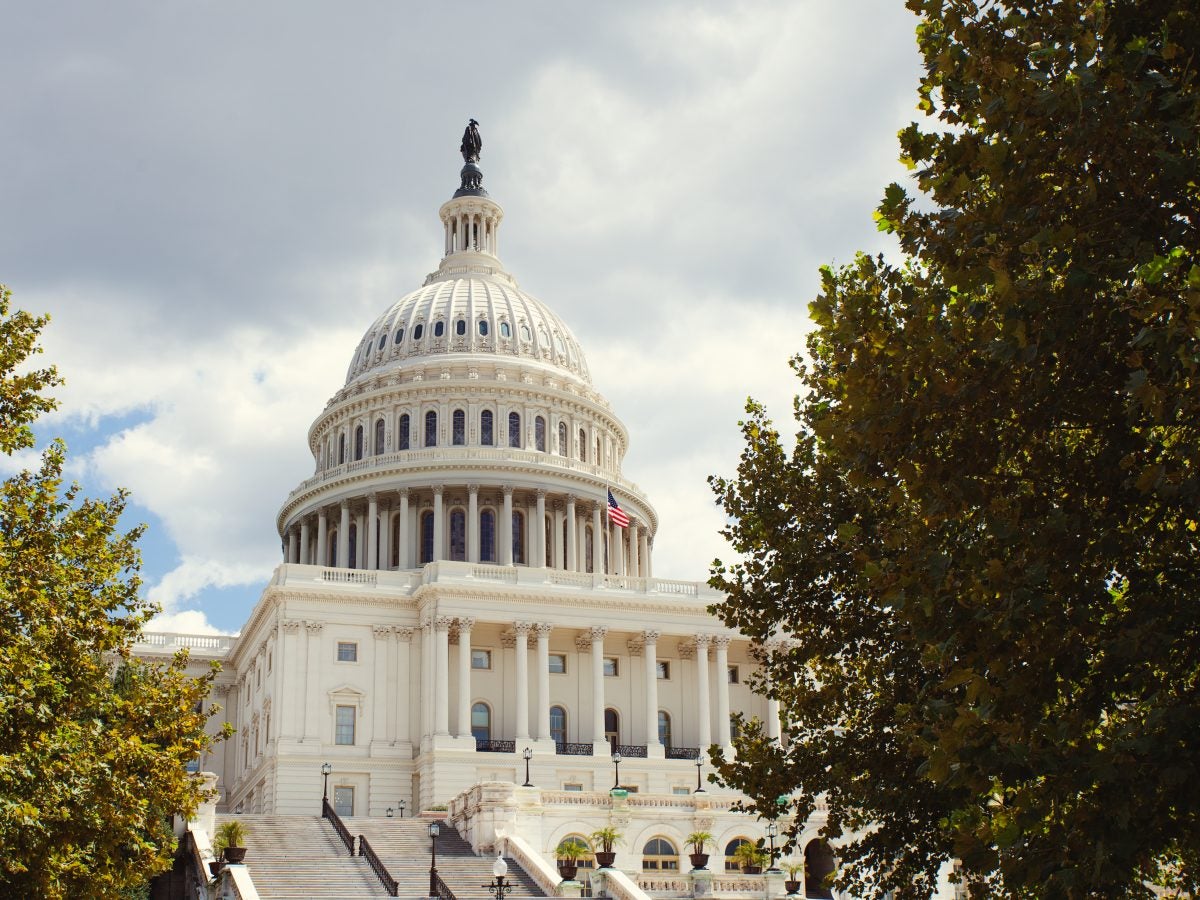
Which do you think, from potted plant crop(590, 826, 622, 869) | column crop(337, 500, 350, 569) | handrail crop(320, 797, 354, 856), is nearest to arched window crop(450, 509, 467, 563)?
column crop(337, 500, 350, 569)

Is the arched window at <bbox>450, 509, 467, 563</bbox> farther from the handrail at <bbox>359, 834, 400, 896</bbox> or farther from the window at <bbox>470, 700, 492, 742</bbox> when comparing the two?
the handrail at <bbox>359, 834, 400, 896</bbox>

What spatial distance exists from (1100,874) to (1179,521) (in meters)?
4.38

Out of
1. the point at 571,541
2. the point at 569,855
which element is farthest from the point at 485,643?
the point at 569,855

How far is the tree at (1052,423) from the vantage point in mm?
14195

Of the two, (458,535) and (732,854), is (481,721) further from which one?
(458,535)

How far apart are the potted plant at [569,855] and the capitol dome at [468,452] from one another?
37.0 metres

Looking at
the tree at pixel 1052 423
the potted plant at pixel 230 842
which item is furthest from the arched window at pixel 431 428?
the tree at pixel 1052 423

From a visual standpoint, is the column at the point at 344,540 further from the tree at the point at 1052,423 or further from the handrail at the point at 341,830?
the tree at the point at 1052,423

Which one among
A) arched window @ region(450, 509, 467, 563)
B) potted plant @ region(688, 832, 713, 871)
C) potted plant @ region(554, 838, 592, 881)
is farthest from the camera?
arched window @ region(450, 509, 467, 563)

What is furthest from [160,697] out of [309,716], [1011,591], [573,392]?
[573,392]

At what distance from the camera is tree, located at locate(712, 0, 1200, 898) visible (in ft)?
46.6

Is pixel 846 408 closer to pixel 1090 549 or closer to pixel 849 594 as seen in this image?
pixel 1090 549

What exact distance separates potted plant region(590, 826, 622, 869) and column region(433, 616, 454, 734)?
735 inches

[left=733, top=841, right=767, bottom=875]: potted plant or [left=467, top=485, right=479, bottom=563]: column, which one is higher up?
[left=467, top=485, right=479, bottom=563]: column
